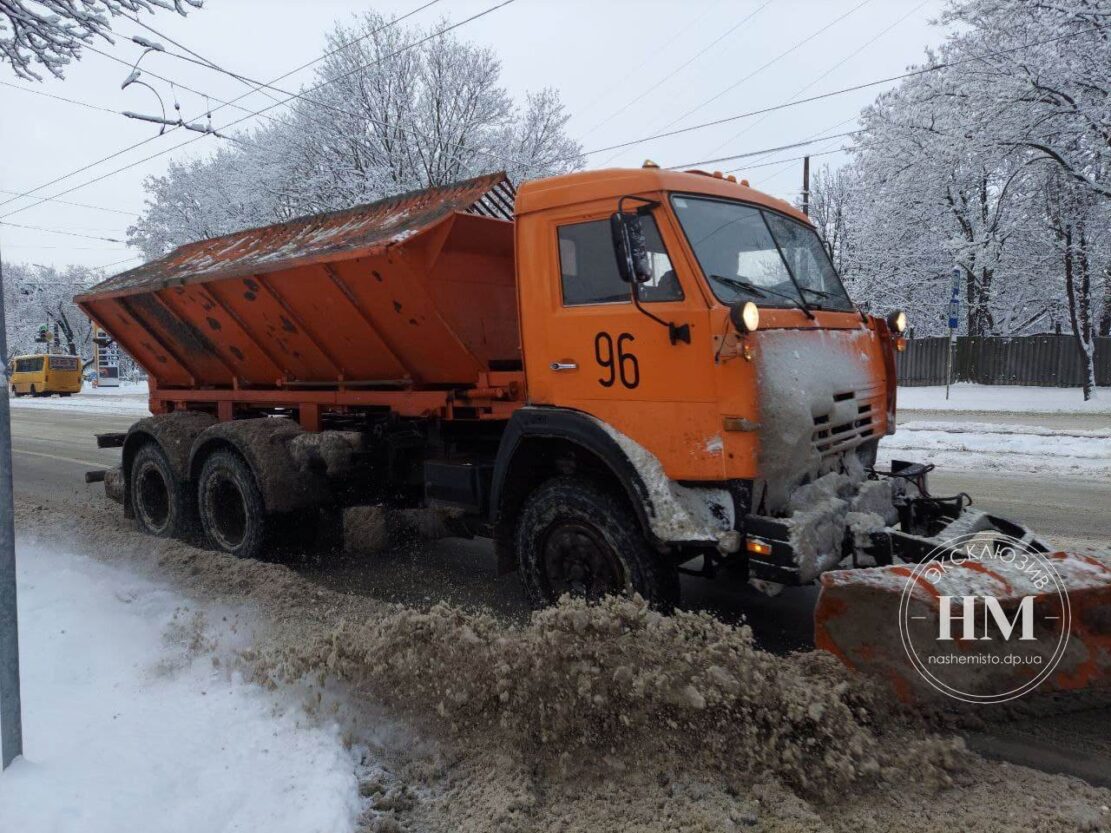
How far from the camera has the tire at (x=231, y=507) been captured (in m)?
5.82

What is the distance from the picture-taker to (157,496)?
7.10m

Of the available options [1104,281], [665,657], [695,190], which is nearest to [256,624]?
[665,657]

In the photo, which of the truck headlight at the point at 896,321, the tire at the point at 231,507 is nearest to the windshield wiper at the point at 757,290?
the truck headlight at the point at 896,321

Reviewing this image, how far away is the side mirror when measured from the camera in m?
3.64

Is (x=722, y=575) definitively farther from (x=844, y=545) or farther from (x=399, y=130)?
(x=399, y=130)

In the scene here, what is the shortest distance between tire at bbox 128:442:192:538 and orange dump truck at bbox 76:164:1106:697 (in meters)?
0.46

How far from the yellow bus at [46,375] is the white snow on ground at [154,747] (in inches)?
1679

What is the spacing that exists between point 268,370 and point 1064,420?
16224mm

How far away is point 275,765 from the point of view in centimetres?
270

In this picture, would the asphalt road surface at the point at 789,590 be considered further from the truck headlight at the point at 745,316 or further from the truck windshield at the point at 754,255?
the truck windshield at the point at 754,255

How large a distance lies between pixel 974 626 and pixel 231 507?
18.2ft

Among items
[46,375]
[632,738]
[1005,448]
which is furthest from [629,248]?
[46,375]

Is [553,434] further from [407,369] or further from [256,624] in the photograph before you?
[256,624]

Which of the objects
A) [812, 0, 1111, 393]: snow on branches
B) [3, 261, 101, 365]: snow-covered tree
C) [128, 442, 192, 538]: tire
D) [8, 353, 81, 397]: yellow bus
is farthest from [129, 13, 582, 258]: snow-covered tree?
[3, 261, 101, 365]: snow-covered tree
